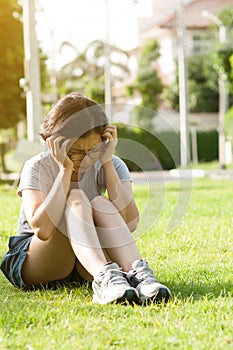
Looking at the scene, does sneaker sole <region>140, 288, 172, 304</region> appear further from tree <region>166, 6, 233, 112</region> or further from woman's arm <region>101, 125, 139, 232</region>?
tree <region>166, 6, 233, 112</region>

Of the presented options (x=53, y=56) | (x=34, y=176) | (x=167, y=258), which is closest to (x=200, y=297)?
(x=34, y=176)

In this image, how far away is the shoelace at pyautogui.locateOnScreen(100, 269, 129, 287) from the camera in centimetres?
409

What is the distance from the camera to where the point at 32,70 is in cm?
1753

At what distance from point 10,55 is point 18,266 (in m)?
20.3

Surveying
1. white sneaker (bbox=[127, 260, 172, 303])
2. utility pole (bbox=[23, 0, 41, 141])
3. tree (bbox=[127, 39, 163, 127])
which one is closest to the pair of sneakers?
white sneaker (bbox=[127, 260, 172, 303])

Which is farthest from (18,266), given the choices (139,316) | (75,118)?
(139,316)

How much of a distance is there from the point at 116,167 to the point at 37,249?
25.8 inches

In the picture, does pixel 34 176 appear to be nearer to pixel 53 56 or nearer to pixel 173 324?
pixel 173 324

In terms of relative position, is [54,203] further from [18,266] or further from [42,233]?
[18,266]

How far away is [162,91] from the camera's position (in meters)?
50.3

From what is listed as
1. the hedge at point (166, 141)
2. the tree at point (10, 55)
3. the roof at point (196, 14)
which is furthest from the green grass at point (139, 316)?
the roof at point (196, 14)

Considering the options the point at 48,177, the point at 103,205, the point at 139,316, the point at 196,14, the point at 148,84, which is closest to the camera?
the point at 139,316

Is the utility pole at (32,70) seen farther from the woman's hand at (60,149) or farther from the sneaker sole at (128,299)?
the sneaker sole at (128,299)

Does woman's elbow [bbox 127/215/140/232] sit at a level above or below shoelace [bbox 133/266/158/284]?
above
